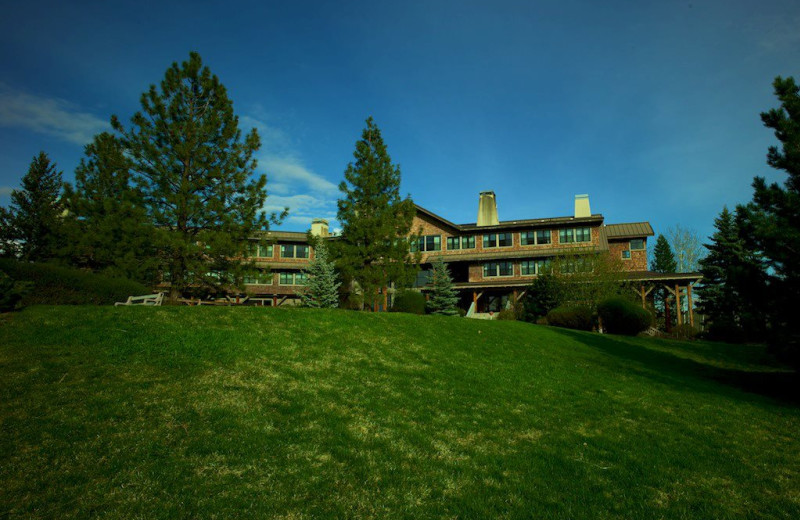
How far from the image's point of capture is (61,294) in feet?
48.2

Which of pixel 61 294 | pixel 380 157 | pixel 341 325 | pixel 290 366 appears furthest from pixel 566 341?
pixel 61 294

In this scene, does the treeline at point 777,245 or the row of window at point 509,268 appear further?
A: the row of window at point 509,268

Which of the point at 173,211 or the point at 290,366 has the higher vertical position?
the point at 173,211

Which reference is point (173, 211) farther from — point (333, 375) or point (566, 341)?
point (566, 341)

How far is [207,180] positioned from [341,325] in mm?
11468

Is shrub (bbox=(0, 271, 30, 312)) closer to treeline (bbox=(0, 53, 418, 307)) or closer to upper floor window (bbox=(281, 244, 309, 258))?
treeline (bbox=(0, 53, 418, 307))

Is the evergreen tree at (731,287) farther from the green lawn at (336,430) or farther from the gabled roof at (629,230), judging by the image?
the gabled roof at (629,230)

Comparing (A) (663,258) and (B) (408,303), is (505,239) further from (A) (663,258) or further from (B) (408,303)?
(A) (663,258)

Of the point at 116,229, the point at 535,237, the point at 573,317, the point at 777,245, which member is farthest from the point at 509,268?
the point at 116,229

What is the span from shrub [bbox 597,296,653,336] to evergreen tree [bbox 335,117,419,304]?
508 inches

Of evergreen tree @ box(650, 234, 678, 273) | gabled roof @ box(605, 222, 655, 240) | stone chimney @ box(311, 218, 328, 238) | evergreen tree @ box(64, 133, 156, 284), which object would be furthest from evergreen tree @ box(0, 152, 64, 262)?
evergreen tree @ box(650, 234, 678, 273)

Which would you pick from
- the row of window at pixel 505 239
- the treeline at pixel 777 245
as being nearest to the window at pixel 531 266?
the row of window at pixel 505 239

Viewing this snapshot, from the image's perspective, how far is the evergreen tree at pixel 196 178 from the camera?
20281 millimetres

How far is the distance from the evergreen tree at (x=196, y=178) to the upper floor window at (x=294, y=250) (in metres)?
28.3
